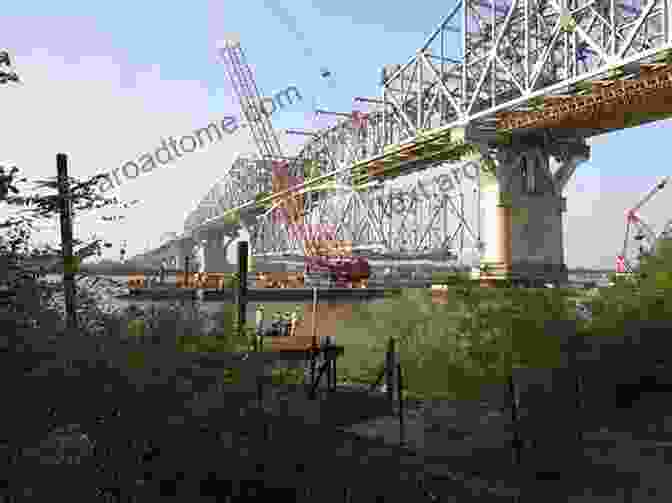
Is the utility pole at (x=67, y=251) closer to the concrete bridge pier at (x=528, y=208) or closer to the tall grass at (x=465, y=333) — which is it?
the tall grass at (x=465, y=333)

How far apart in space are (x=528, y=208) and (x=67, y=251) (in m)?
42.6

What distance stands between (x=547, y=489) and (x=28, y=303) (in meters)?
5.57

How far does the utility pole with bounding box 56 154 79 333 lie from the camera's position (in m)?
5.16

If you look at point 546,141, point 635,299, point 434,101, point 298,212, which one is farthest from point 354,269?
point 635,299

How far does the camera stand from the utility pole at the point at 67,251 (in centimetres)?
516

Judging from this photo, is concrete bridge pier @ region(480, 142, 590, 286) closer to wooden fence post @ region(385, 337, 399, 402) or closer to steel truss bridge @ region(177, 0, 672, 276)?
steel truss bridge @ region(177, 0, 672, 276)

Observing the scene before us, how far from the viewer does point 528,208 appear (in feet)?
146

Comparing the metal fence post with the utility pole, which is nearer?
the utility pole

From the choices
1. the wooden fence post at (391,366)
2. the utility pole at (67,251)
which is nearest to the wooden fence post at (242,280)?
the wooden fence post at (391,366)

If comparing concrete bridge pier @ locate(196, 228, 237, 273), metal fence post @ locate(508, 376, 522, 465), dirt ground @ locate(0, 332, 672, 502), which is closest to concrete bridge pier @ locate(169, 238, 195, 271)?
concrete bridge pier @ locate(196, 228, 237, 273)

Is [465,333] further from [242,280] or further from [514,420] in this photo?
[242,280]

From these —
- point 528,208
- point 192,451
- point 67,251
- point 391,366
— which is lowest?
point 391,366

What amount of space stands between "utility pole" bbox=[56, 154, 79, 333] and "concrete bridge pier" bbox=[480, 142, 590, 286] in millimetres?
38287

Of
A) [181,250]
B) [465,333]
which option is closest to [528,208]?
[465,333]
